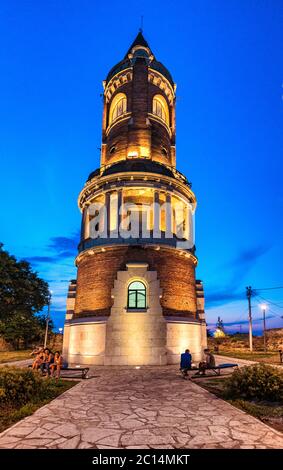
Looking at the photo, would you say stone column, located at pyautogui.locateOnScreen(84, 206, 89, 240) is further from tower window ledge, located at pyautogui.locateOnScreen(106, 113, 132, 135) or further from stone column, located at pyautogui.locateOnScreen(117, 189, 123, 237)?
tower window ledge, located at pyautogui.locateOnScreen(106, 113, 132, 135)

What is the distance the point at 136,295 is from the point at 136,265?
200 centimetres

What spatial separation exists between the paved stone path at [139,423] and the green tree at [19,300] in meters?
23.7

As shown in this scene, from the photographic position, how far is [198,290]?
2452 cm

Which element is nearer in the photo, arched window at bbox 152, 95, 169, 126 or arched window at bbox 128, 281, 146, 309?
arched window at bbox 128, 281, 146, 309

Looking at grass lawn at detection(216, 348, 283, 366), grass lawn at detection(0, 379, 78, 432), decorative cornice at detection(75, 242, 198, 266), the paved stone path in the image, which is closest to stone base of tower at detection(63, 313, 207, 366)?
decorative cornice at detection(75, 242, 198, 266)

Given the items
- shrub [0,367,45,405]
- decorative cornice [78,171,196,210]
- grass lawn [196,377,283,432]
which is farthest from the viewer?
decorative cornice [78,171,196,210]

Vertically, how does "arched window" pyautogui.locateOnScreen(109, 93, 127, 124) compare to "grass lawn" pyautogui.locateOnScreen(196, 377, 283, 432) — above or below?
above

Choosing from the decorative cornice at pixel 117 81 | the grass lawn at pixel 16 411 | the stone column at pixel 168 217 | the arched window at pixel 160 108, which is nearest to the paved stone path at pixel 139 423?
the grass lawn at pixel 16 411

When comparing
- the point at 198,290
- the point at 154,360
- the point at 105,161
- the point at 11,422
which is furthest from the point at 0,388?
the point at 105,161

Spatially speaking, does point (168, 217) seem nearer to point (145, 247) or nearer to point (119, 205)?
point (145, 247)

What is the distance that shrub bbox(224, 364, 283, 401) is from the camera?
870cm

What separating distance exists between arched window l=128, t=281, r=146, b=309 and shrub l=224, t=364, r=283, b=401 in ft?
32.7

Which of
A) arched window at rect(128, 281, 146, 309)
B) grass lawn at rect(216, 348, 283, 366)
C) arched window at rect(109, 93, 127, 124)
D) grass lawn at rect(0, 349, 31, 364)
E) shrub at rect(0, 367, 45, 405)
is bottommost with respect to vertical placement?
grass lawn at rect(0, 349, 31, 364)

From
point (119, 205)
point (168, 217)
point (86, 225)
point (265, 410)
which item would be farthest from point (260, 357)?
point (265, 410)
